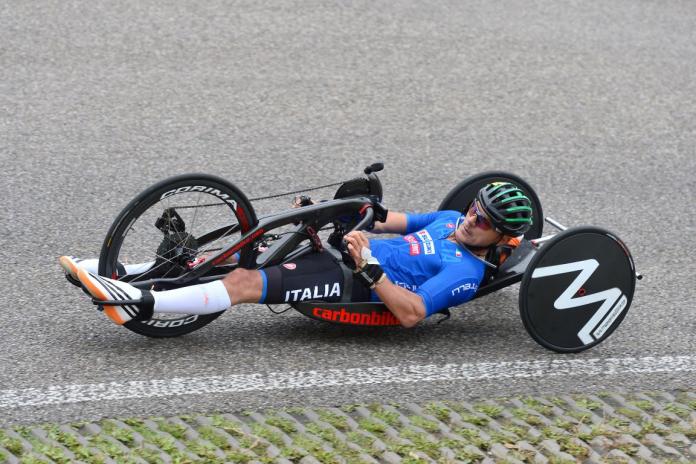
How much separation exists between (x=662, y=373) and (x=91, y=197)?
406 cm

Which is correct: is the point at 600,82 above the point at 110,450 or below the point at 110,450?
above

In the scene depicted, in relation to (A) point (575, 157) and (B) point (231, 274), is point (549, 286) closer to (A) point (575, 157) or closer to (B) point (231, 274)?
(B) point (231, 274)

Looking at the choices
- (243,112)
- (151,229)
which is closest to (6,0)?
(243,112)

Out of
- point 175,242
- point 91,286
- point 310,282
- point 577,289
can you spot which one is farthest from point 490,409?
point 91,286

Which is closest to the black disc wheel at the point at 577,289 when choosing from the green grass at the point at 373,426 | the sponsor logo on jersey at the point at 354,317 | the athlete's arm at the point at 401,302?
the athlete's arm at the point at 401,302

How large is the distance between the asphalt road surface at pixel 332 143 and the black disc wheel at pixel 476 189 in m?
0.64

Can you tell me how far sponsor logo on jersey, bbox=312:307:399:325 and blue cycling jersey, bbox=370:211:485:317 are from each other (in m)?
0.12

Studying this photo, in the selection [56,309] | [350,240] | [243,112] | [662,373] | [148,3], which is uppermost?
[148,3]

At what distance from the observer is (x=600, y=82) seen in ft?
32.7

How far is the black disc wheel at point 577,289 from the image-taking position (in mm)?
5750

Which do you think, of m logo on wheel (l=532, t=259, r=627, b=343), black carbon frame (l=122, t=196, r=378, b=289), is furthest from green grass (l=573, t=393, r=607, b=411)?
black carbon frame (l=122, t=196, r=378, b=289)

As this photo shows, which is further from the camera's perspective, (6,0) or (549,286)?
(6,0)

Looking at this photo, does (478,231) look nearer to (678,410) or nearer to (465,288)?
(465,288)

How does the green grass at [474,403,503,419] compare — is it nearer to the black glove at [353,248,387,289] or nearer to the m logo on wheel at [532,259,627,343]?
the m logo on wheel at [532,259,627,343]
